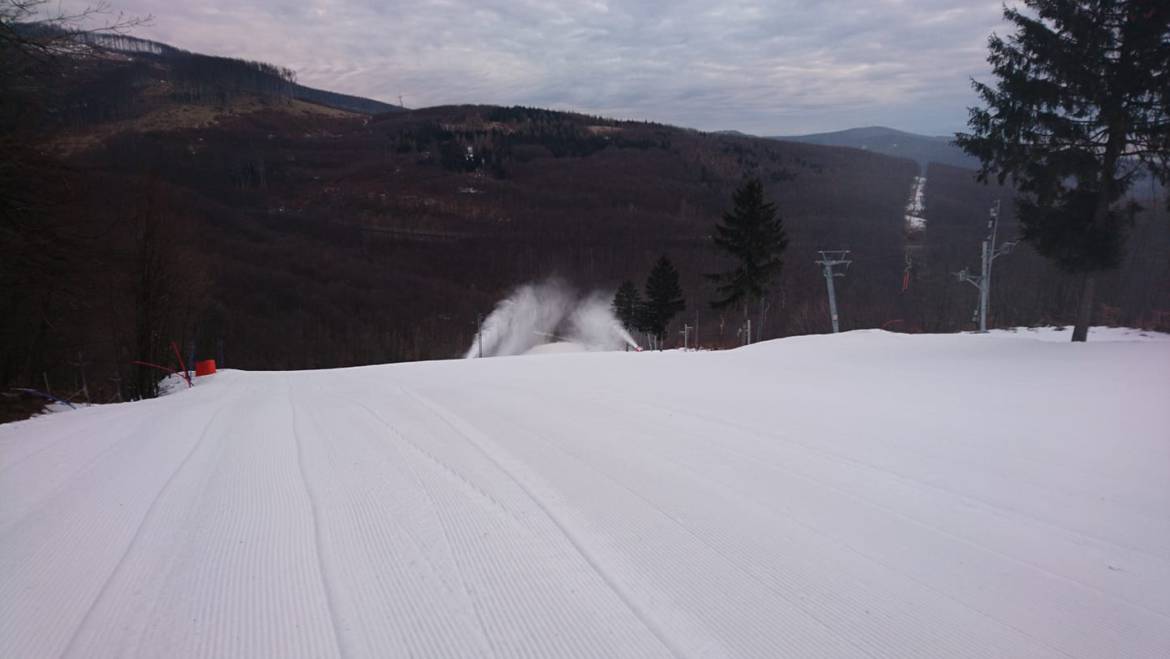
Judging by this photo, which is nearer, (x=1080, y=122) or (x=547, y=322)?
(x=1080, y=122)

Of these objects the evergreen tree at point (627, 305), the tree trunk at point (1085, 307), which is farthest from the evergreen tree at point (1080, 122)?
the evergreen tree at point (627, 305)

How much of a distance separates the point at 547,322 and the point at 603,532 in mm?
90921

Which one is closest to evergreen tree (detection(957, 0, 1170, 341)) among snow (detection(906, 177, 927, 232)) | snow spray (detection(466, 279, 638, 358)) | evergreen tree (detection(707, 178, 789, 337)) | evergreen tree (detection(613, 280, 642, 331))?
evergreen tree (detection(707, 178, 789, 337))

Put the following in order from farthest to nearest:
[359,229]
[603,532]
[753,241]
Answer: [359,229] < [753,241] < [603,532]

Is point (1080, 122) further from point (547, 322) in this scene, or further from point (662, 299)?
point (547, 322)

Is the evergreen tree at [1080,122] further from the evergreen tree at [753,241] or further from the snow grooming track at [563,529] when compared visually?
the evergreen tree at [753,241]

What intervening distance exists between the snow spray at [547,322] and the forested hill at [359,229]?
4.22 m

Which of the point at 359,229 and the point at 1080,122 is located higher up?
the point at 1080,122

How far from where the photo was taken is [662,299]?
49.8 metres

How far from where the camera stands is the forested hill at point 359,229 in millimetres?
16359

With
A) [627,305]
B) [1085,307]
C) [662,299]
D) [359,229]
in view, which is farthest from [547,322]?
[1085,307]

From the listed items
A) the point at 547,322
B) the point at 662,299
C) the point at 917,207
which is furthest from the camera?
the point at 917,207

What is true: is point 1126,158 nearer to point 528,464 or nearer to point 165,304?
point 528,464

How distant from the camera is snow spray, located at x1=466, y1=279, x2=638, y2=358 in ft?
245
